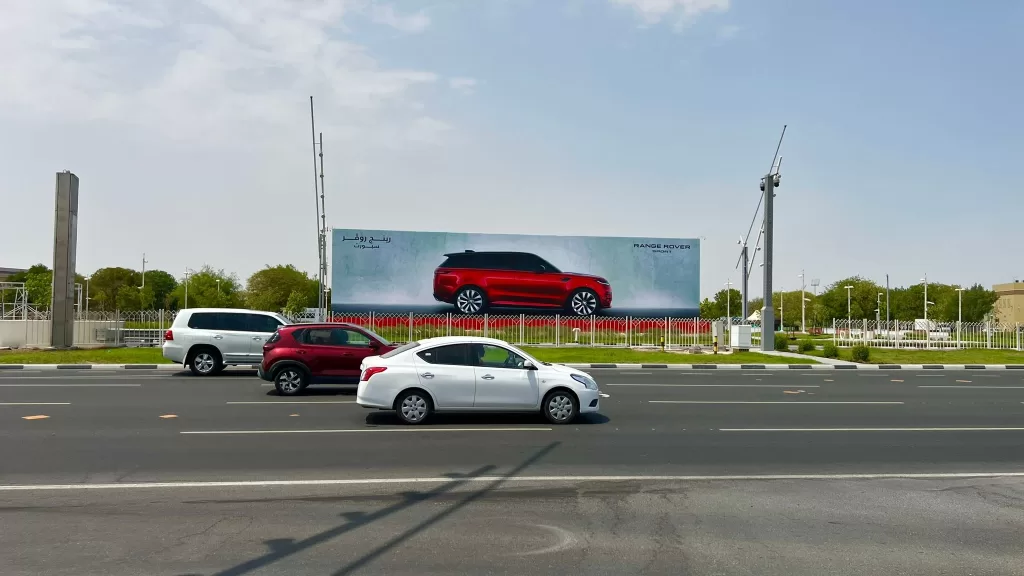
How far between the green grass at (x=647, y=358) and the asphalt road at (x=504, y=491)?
12229 millimetres

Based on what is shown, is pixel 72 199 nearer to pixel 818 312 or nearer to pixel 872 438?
pixel 872 438

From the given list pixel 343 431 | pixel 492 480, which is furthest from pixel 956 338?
pixel 492 480

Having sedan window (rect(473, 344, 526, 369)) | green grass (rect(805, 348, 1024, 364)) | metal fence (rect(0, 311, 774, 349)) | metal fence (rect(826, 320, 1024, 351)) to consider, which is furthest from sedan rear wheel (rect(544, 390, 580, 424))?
metal fence (rect(826, 320, 1024, 351))

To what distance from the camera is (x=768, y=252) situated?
31.7 m

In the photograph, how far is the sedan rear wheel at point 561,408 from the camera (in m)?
12.3

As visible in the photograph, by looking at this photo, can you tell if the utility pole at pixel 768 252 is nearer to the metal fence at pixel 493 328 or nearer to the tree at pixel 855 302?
the metal fence at pixel 493 328

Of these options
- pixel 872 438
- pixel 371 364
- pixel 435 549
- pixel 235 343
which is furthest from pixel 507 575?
pixel 235 343

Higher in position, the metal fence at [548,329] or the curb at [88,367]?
the metal fence at [548,329]

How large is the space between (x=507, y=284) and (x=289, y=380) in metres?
24.5

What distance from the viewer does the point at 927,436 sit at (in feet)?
38.1

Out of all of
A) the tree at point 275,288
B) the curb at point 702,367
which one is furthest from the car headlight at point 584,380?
the tree at point 275,288

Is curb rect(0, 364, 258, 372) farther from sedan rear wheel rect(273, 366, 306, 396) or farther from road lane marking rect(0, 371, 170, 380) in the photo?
sedan rear wheel rect(273, 366, 306, 396)

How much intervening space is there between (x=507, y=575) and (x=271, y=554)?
1.80m

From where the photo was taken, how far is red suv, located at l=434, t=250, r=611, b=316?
40.1 m
